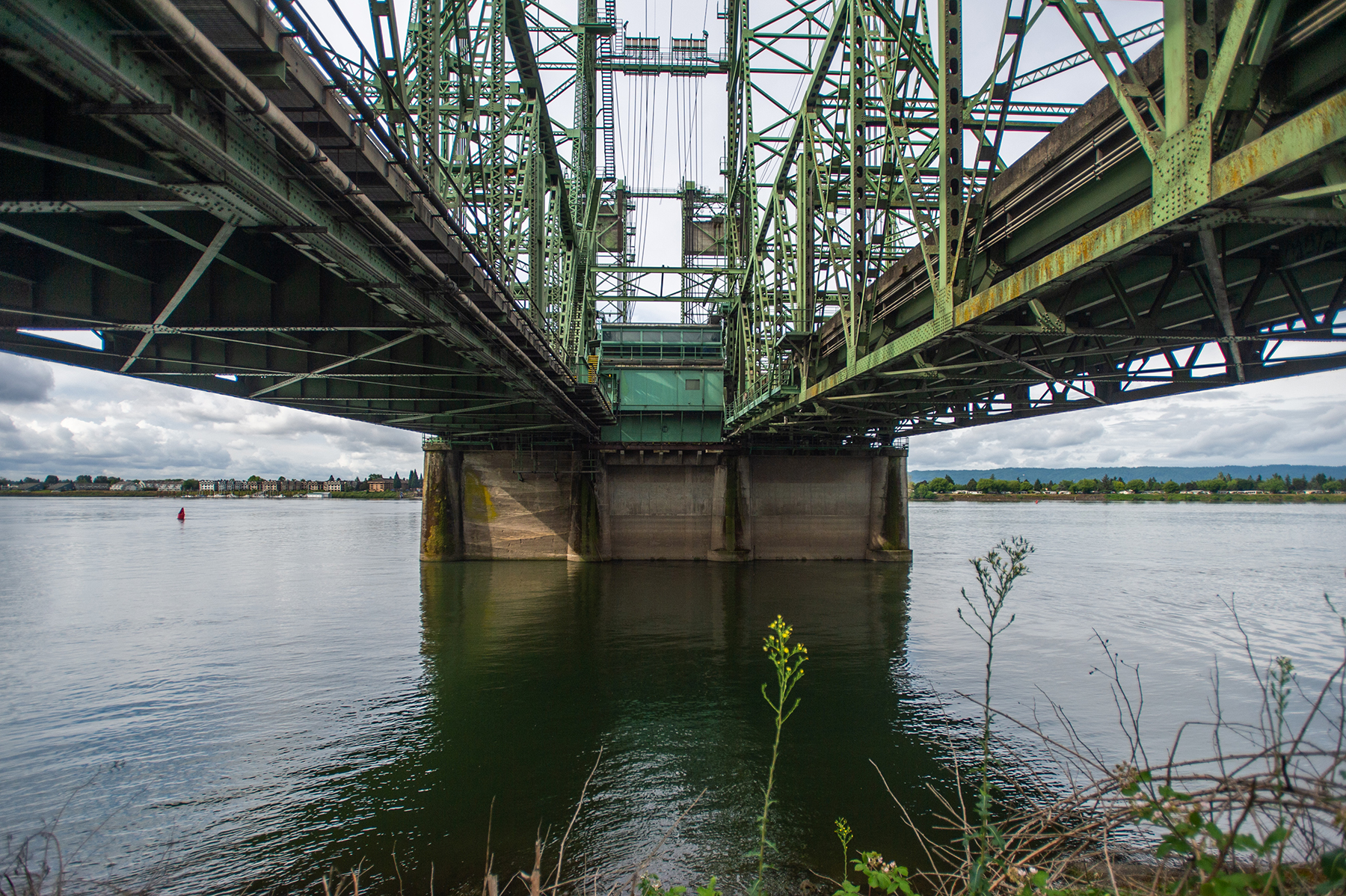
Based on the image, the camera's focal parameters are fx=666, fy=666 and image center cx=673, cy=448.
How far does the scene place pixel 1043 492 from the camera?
178750 millimetres

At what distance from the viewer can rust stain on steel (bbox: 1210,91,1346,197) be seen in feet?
14.7

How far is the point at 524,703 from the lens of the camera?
16609 mm

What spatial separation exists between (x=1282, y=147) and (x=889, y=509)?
37.5 metres

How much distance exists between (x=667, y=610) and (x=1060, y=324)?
20912 millimetres

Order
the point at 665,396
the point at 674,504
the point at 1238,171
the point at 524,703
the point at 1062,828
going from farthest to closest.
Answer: the point at 674,504, the point at 665,396, the point at 524,703, the point at 1062,828, the point at 1238,171

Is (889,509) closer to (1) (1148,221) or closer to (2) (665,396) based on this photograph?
(2) (665,396)

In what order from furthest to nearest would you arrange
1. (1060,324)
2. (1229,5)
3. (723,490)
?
(723,490), (1060,324), (1229,5)

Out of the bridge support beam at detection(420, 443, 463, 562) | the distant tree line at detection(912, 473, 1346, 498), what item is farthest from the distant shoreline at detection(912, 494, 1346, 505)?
the bridge support beam at detection(420, 443, 463, 562)

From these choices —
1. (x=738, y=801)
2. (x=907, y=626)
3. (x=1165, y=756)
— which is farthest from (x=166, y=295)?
(x=907, y=626)

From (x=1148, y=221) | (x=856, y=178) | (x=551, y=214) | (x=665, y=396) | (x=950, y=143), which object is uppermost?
(x=551, y=214)

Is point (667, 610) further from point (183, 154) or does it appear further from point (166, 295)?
point (183, 154)

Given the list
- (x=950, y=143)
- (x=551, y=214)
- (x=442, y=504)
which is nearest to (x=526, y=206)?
(x=551, y=214)

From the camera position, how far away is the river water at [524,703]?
10.5 metres

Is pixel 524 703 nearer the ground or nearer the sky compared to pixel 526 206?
nearer the ground
